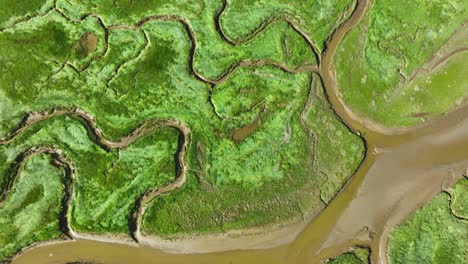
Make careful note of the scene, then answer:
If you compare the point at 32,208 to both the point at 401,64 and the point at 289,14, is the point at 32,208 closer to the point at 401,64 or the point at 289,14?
the point at 289,14

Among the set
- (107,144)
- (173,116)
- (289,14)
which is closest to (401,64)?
(289,14)

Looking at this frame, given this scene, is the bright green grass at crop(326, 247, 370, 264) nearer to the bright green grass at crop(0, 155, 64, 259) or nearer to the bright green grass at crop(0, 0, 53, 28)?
the bright green grass at crop(0, 155, 64, 259)

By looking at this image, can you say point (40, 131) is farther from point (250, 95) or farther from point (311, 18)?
point (311, 18)

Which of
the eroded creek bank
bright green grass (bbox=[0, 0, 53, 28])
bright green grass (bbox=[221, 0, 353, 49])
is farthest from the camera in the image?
bright green grass (bbox=[221, 0, 353, 49])

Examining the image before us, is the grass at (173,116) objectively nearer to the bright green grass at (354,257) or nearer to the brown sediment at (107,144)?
the brown sediment at (107,144)

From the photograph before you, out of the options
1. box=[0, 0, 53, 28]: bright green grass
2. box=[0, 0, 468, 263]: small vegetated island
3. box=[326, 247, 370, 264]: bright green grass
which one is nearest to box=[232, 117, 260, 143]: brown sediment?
box=[0, 0, 468, 263]: small vegetated island

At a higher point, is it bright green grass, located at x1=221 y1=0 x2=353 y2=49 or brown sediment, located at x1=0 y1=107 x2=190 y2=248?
bright green grass, located at x1=221 y1=0 x2=353 y2=49

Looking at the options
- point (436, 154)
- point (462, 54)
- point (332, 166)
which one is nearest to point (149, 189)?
point (332, 166)

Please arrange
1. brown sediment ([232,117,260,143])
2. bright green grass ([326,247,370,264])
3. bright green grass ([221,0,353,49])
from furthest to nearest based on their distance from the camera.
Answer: bright green grass ([221,0,353,49])
brown sediment ([232,117,260,143])
bright green grass ([326,247,370,264])
